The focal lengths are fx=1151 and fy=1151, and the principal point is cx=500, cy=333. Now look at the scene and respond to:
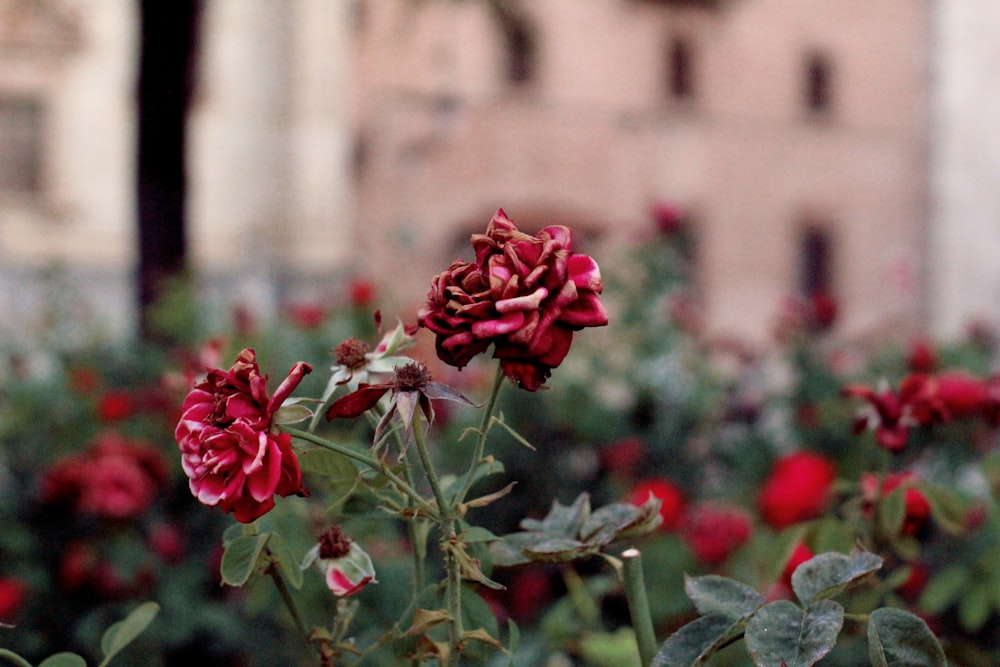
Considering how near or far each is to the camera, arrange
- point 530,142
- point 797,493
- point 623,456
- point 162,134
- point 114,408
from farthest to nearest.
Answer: point 530,142, point 162,134, point 114,408, point 623,456, point 797,493

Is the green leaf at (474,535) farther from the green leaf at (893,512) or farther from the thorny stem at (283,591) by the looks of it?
the green leaf at (893,512)

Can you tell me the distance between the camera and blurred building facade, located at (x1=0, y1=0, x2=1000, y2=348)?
9.34 m

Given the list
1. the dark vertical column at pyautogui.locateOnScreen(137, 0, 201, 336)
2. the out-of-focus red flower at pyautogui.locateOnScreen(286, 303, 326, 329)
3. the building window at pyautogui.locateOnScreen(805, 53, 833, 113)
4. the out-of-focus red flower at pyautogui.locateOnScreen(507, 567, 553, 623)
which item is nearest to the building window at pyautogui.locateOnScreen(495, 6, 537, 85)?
the building window at pyautogui.locateOnScreen(805, 53, 833, 113)

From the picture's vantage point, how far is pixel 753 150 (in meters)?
11.0

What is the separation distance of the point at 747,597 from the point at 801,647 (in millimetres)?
61

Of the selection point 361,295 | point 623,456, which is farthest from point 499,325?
point 361,295

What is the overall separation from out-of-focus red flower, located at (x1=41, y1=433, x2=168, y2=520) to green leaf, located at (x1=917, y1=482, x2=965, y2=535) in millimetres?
1162

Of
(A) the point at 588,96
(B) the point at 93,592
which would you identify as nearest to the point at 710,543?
(B) the point at 93,592

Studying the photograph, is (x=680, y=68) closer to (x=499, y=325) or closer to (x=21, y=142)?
(x=21, y=142)

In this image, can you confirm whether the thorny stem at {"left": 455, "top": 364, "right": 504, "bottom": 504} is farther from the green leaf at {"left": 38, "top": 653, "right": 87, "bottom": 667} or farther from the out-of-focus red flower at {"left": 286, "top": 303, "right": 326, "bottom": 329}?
the out-of-focus red flower at {"left": 286, "top": 303, "right": 326, "bottom": 329}

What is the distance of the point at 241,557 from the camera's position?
0.52m

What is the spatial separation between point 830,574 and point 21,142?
9880mm

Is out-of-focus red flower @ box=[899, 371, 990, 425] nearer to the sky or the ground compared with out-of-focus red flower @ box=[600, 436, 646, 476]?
nearer to the sky

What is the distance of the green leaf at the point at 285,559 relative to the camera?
21.5 inches
